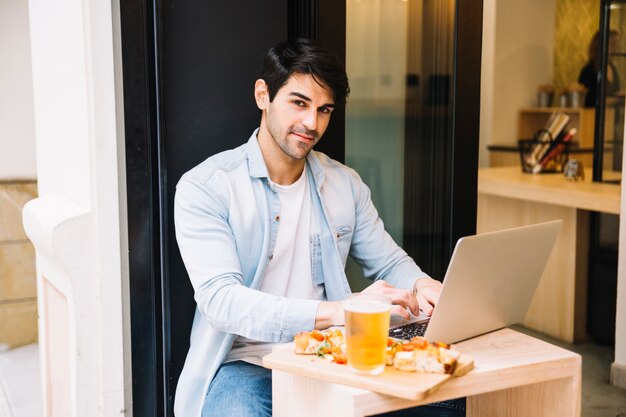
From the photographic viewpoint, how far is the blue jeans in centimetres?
178

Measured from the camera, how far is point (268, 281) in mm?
2018

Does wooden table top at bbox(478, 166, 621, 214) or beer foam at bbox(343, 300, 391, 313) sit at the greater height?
beer foam at bbox(343, 300, 391, 313)

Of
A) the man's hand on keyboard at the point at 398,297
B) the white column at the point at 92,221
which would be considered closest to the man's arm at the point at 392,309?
the man's hand on keyboard at the point at 398,297

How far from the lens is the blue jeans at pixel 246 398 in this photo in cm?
178

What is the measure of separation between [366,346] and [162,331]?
3.50 feet

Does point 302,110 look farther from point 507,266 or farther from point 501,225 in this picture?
point 501,225

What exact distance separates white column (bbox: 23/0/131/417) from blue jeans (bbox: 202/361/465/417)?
436 millimetres

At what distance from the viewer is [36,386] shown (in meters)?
3.62

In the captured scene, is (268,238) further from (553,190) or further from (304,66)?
(553,190)

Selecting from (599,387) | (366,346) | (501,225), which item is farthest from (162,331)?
(501,225)

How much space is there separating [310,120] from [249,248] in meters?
0.36

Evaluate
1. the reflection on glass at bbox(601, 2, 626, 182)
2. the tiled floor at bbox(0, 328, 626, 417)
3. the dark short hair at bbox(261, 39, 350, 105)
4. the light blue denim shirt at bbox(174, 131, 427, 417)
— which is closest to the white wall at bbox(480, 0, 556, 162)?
the reflection on glass at bbox(601, 2, 626, 182)

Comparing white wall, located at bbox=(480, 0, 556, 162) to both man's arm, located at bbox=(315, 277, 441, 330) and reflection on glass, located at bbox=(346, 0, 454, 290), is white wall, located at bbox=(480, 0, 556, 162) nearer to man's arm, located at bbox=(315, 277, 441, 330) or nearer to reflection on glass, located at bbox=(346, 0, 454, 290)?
reflection on glass, located at bbox=(346, 0, 454, 290)

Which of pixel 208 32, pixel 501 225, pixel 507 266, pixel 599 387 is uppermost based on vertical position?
pixel 208 32
